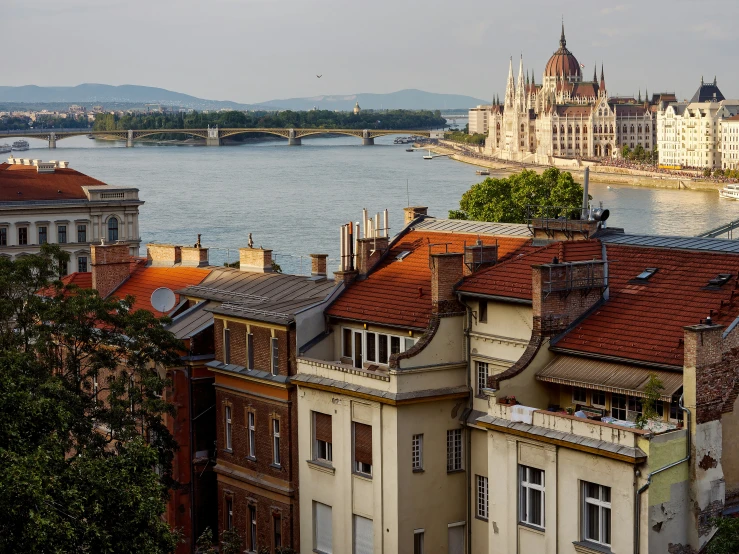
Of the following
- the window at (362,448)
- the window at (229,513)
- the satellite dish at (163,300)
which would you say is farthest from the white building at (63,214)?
the window at (362,448)

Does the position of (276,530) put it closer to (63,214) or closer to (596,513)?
(596,513)

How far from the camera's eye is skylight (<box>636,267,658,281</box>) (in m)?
15.8

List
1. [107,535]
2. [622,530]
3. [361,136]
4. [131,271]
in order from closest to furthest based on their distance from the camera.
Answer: [107,535] → [622,530] → [131,271] → [361,136]

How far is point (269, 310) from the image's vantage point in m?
18.3

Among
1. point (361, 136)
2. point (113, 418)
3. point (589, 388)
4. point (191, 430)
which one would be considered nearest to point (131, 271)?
point (191, 430)

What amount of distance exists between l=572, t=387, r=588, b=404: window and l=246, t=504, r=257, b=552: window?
5.25 metres

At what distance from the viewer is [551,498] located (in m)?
14.3

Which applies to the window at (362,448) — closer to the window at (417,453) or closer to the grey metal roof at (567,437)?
the window at (417,453)

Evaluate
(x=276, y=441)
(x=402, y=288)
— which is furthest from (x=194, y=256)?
(x=402, y=288)

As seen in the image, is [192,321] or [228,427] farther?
[192,321]

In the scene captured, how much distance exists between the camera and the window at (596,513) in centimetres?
1382

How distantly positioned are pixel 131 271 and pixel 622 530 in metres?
12.9

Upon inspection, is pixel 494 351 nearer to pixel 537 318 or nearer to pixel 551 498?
pixel 537 318

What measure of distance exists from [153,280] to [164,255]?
1428mm
